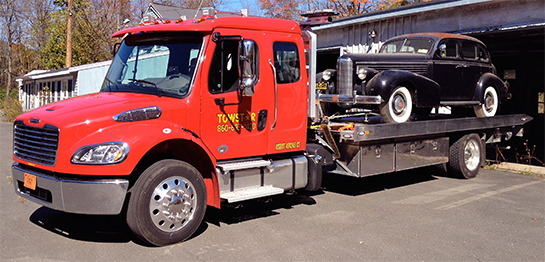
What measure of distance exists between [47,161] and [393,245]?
156 inches

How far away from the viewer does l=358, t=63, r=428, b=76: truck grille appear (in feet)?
30.9

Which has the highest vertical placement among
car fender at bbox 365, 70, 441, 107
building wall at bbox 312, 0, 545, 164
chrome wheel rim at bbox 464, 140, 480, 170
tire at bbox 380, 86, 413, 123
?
building wall at bbox 312, 0, 545, 164

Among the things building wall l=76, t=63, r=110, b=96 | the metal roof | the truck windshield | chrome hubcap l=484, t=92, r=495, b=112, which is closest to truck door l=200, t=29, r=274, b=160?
the truck windshield

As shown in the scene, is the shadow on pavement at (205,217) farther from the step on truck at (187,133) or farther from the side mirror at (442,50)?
the side mirror at (442,50)

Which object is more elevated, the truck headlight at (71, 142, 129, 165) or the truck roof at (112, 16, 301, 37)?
the truck roof at (112, 16, 301, 37)

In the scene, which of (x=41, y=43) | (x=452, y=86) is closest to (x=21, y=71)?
(x=41, y=43)

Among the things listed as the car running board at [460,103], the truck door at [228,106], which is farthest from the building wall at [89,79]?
the truck door at [228,106]

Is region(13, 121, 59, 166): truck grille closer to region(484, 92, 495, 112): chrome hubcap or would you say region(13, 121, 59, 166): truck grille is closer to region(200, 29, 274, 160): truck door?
region(200, 29, 274, 160): truck door

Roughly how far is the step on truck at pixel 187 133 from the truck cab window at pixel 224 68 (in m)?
0.01

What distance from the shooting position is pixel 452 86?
10.3 meters

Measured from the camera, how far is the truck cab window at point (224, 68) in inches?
241

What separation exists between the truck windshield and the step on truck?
16mm

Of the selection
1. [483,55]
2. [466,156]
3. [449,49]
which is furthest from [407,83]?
[483,55]

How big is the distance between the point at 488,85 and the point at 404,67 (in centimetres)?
249
